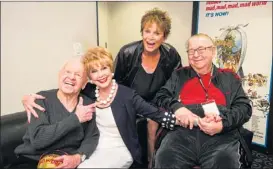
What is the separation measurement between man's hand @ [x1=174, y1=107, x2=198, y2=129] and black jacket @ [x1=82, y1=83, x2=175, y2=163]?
0.05 meters

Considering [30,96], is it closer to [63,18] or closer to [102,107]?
[102,107]

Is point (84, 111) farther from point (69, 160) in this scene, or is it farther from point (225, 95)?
point (225, 95)

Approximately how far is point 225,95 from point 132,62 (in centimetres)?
79

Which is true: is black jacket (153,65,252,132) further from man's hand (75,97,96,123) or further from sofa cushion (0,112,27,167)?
sofa cushion (0,112,27,167)

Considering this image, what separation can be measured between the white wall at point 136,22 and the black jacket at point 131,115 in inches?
54.0

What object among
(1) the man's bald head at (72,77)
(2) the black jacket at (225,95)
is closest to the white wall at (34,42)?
(1) the man's bald head at (72,77)

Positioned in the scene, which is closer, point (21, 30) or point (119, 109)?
point (119, 109)

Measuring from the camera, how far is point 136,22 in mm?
3395

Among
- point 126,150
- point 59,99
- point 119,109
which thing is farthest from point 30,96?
point 126,150

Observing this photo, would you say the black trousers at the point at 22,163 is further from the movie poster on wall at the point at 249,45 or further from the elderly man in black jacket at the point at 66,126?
the movie poster on wall at the point at 249,45

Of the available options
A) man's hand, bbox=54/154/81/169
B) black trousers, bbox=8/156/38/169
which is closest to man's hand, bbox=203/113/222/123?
man's hand, bbox=54/154/81/169

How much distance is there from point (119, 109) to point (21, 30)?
1540 mm

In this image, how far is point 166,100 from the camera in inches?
74.8

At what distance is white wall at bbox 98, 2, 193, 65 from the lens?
126 inches
